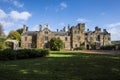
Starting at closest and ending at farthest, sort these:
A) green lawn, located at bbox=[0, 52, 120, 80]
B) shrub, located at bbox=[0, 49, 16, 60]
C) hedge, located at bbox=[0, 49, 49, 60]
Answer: green lawn, located at bbox=[0, 52, 120, 80] → shrub, located at bbox=[0, 49, 16, 60] → hedge, located at bbox=[0, 49, 49, 60]

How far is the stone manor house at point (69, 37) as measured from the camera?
67625 millimetres

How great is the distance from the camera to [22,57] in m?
24.1

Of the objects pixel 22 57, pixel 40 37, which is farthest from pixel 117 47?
pixel 22 57

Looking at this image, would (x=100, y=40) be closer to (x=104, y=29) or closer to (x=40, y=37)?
(x=104, y=29)

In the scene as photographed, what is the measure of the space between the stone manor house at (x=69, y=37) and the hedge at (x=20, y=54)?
39525mm

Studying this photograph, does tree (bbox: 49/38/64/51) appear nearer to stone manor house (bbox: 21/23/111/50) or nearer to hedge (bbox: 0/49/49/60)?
stone manor house (bbox: 21/23/111/50)

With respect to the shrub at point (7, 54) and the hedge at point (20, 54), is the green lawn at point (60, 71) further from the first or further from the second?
the hedge at point (20, 54)

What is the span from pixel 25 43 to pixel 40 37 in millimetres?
6514

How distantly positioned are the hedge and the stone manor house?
39.5m

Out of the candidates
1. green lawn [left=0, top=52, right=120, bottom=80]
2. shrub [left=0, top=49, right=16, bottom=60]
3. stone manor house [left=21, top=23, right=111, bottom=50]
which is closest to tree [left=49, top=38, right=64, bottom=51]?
stone manor house [left=21, top=23, right=111, bottom=50]

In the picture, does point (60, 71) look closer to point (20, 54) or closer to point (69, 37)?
point (20, 54)

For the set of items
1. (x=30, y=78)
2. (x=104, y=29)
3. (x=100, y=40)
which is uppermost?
(x=104, y=29)

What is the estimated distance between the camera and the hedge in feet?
71.2

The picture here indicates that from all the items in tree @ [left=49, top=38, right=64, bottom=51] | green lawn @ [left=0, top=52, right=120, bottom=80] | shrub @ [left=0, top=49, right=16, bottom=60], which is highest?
tree @ [left=49, top=38, right=64, bottom=51]
